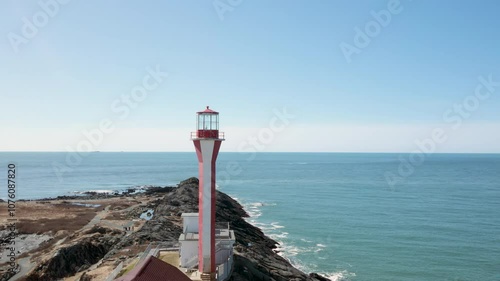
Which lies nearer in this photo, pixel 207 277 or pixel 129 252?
pixel 207 277

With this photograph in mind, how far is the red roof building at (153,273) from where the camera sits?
16.1 metres

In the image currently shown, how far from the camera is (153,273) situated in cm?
1677

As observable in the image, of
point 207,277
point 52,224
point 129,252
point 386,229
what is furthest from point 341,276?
point 52,224

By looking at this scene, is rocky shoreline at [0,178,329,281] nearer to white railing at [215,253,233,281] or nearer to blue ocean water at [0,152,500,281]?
white railing at [215,253,233,281]

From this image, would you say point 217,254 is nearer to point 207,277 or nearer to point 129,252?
point 207,277

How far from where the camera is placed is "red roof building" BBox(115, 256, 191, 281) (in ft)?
52.8

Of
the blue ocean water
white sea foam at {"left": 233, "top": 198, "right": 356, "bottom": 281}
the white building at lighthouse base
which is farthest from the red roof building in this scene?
the blue ocean water

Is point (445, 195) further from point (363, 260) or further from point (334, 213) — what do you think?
point (363, 260)

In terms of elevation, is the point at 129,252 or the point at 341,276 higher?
the point at 129,252

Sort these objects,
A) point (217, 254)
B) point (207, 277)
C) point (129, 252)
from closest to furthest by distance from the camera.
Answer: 1. point (207, 277)
2. point (217, 254)
3. point (129, 252)

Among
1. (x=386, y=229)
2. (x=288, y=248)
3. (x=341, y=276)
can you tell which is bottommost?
(x=341, y=276)

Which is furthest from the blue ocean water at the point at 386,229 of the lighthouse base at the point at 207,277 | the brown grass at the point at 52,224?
the brown grass at the point at 52,224

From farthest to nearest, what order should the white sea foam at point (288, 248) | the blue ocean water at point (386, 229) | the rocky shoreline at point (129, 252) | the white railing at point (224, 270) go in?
the blue ocean water at point (386, 229) < the white sea foam at point (288, 248) < the rocky shoreline at point (129, 252) < the white railing at point (224, 270)

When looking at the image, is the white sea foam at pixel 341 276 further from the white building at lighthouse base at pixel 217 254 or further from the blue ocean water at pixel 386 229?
the white building at lighthouse base at pixel 217 254
